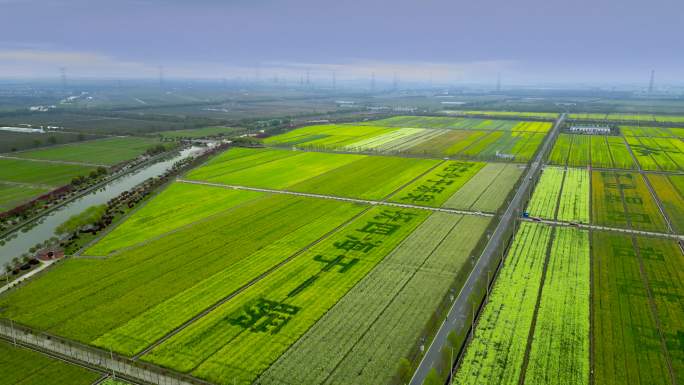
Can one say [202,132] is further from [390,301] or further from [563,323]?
[563,323]

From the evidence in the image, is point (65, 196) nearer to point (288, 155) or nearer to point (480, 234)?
point (288, 155)

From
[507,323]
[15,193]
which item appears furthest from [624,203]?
[15,193]

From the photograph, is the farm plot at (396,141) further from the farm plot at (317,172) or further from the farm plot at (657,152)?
the farm plot at (657,152)

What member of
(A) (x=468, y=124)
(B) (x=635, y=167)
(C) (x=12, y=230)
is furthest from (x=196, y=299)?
(A) (x=468, y=124)

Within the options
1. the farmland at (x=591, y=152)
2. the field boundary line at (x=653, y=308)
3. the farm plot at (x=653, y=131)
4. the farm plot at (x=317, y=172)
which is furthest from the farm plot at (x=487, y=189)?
→ the farm plot at (x=653, y=131)

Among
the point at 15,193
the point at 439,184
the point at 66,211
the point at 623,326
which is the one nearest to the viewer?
the point at 623,326

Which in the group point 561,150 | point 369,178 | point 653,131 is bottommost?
point 369,178
